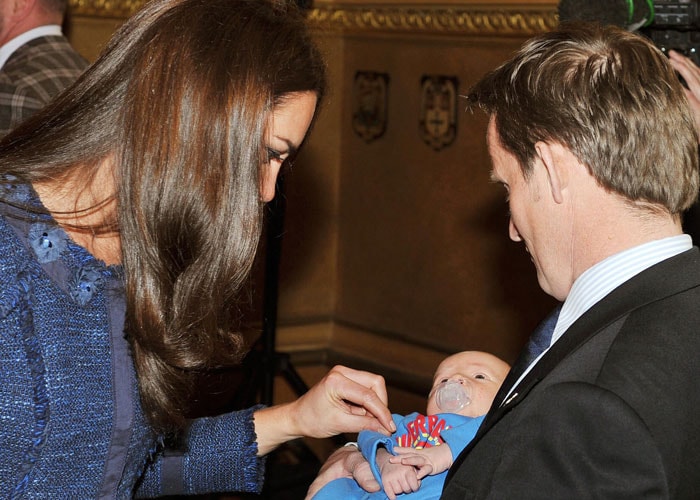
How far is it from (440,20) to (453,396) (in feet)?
9.03

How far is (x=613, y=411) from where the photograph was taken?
1.48 meters

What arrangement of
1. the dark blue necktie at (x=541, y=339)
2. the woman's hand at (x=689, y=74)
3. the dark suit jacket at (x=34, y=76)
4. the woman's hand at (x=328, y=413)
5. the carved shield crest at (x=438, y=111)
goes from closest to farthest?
the dark blue necktie at (x=541, y=339) < the woman's hand at (x=328, y=413) < the woman's hand at (x=689, y=74) < the dark suit jacket at (x=34, y=76) < the carved shield crest at (x=438, y=111)

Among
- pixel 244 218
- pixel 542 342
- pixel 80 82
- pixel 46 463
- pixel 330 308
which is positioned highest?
pixel 80 82

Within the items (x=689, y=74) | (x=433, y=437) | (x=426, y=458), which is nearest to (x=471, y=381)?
(x=433, y=437)

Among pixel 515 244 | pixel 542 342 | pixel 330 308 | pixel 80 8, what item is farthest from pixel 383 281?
pixel 542 342

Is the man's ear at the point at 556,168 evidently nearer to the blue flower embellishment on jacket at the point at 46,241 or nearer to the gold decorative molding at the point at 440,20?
the blue flower embellishment on jacket at the point at 46,241

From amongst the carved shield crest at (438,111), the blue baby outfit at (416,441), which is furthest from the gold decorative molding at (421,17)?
the blue baby outfit at (416,441)

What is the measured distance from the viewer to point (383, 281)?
5.36 meters

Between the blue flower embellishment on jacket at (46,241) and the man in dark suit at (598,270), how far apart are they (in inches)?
31.3

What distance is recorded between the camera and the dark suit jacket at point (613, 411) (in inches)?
58.5

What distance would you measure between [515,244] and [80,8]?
2311 mm

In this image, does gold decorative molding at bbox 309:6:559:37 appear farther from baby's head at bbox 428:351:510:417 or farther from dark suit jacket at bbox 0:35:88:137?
baby's head at bbox 428:351:510:417

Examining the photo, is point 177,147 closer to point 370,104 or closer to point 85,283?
point 85,283

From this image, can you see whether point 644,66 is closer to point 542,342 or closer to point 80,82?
point 542,342
